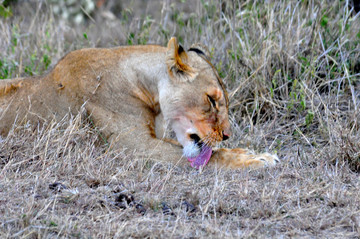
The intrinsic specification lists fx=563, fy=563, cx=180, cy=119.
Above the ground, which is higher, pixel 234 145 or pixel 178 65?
pixel 178 65

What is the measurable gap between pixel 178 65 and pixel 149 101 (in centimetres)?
35

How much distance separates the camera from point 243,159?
371 cm

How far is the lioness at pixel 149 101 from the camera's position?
145 inches

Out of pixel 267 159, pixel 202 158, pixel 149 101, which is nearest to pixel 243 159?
pixel 267 159

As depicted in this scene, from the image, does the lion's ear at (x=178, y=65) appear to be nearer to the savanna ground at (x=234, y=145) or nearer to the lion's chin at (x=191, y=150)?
the lion's chin at (x=191, y=150)

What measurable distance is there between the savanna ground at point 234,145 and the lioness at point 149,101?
12cm

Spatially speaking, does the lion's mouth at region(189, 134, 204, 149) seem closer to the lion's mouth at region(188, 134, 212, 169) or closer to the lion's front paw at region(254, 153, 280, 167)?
the lion's mouth at region(188, 134, 212, 169)

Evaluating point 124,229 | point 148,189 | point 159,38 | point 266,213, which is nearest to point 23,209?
point 124,229

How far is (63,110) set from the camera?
3.87 m

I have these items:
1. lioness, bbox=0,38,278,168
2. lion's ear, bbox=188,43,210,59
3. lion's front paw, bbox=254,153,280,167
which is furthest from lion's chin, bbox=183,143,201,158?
lion's ear, bbox=188,43,210,59

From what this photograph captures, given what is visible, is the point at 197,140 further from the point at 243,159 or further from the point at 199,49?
the point at 199,49

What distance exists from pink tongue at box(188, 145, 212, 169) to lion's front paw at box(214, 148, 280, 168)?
2.6 inches

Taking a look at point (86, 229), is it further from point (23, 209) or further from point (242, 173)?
point (242, 173)

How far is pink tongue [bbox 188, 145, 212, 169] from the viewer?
3689 mm
